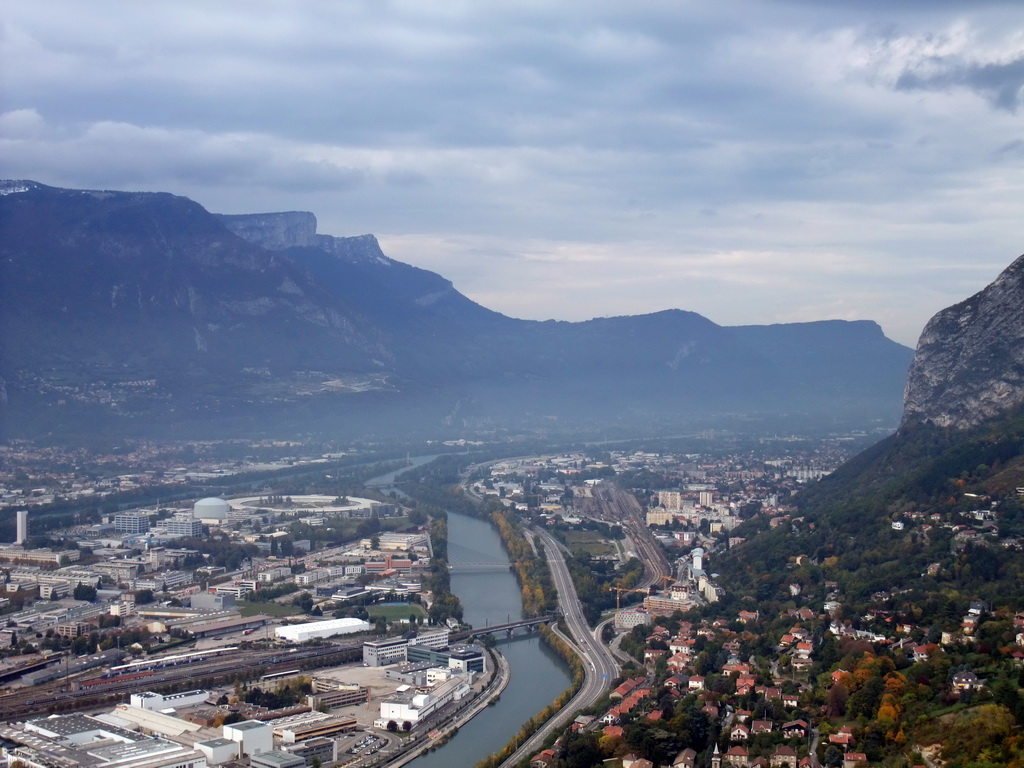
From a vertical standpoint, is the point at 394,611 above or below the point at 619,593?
below

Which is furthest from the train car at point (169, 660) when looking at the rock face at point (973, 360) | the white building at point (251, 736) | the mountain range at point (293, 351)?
the mountain range at point (293, 351)

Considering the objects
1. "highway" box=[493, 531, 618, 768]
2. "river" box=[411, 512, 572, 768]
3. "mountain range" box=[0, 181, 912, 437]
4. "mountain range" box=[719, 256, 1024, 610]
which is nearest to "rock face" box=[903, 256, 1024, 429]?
"mountain range" box=[719, 256, 1024, 610]

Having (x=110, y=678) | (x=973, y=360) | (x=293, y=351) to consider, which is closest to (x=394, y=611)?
(x=110, y=678)

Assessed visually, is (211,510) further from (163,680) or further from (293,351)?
(293,351)

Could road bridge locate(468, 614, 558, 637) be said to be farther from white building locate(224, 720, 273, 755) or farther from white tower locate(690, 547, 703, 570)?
white building locate(224, 720, 273, 755)

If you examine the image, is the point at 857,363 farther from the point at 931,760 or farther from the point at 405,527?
the point at 931,760

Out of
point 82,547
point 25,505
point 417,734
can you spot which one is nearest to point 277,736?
point 417,734
